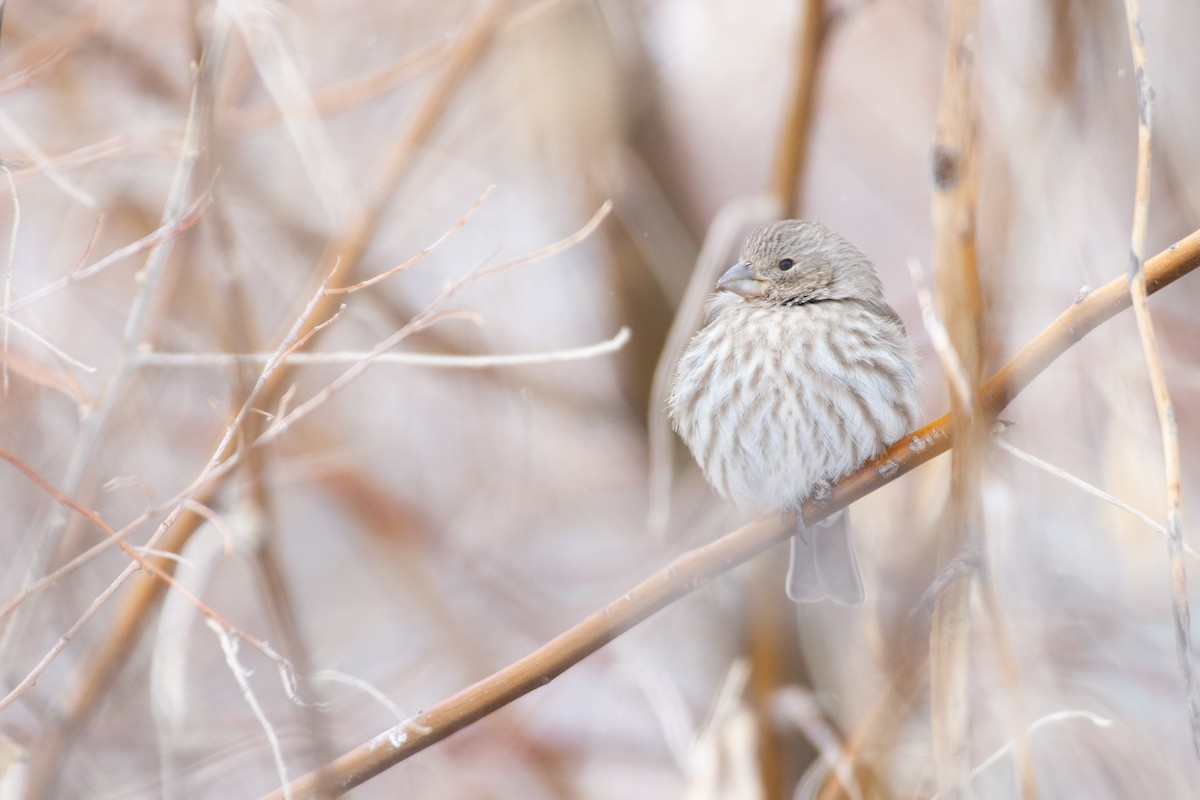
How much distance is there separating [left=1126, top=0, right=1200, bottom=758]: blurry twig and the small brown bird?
1374 millimetres

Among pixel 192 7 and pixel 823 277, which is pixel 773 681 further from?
pixel 192 7

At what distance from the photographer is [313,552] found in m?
5.46

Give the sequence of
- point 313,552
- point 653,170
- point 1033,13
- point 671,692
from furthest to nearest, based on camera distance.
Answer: point 313,552 < point 653,170 < point 671,692 < point 1033,13

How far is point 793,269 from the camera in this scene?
3.34 metres

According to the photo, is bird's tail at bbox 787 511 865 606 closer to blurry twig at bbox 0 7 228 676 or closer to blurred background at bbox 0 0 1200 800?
blurred background at bbox 0 0 1200 800

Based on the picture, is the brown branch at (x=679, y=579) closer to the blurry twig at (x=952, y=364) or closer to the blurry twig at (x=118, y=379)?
the blurry twig at (x=952, y=364)

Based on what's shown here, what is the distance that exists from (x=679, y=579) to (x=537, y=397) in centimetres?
238

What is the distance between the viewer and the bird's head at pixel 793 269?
3.33m

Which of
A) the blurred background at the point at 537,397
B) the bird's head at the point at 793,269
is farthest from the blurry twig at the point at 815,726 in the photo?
the bird's head at the point at 793,269

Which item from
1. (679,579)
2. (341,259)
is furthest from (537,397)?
(679,579)

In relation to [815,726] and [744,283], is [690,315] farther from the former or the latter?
[815,726]

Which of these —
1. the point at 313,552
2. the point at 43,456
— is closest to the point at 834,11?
the point at 43,456

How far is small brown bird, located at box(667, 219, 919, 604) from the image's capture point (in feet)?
10.2

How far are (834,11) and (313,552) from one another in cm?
341
